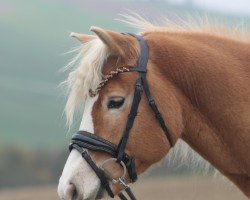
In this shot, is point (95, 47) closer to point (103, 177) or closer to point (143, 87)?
point (143, 87)

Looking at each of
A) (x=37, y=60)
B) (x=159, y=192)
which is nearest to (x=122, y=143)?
(x=159, y=192)

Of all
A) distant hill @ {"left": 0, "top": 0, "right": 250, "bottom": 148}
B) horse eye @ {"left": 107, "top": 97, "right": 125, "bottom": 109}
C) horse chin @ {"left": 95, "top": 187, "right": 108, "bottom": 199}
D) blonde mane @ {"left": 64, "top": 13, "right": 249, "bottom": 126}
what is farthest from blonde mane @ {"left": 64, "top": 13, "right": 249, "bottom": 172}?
distant hill @ {"left": 0, "top": 0, "right": 250, "bottom": 148}

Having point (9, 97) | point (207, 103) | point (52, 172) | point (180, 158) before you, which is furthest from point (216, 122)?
point (9, 97)

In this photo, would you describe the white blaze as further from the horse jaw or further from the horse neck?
the horse neck

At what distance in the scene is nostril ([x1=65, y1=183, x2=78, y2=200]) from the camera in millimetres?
3871

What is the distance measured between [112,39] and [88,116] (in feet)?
1.78

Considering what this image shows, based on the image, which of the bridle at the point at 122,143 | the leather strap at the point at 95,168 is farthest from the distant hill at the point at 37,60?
the leather strap at the point at 95,168

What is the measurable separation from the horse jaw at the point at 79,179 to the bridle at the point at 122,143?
0.11 feet

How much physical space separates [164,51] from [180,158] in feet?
3.00

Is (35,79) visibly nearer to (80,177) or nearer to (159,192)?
(159,192)

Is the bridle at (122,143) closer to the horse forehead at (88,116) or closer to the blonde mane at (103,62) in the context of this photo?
the horse forehead at (88,116)

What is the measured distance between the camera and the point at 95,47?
13.9ft

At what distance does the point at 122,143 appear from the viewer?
4.06 m

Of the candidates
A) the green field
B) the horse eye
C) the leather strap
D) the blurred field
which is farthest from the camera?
the green field
